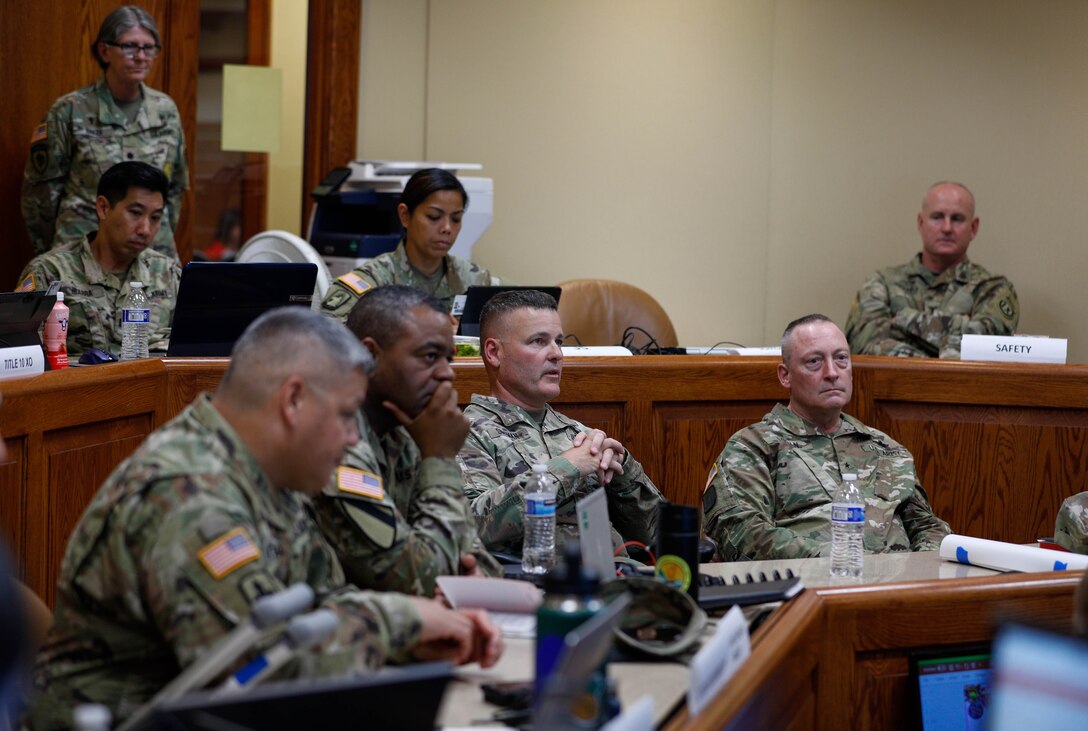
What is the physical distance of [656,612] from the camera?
2.10 meters

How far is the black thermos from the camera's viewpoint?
7.34 feet

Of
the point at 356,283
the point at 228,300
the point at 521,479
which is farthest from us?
the point at 356,283

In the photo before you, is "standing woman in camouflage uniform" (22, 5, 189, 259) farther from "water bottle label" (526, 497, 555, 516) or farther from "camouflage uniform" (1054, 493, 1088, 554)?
"camouflage uniform" (1054, 493, 1088, 554)

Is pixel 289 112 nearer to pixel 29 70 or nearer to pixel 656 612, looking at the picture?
pixel 29 70

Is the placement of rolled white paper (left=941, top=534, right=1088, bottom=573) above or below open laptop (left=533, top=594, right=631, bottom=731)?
below

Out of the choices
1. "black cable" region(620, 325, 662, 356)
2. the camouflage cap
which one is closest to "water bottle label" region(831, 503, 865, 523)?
the camouflage cap

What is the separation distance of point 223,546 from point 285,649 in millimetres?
195

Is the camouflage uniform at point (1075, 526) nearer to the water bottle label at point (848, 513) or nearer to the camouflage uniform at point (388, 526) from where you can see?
the water bottle label at point (848, 513)

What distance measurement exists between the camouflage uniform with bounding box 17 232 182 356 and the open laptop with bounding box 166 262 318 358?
1.75 ft

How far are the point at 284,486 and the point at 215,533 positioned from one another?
20 cm

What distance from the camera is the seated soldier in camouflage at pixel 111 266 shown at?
4266mm

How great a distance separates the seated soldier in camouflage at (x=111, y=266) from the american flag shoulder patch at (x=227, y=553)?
2788mm

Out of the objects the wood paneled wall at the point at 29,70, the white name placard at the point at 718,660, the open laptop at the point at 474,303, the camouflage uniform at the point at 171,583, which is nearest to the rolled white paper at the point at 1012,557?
the white name placard at the point at 718,660

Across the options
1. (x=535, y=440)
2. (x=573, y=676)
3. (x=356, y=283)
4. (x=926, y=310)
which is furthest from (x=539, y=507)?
(x=926, y=310)
